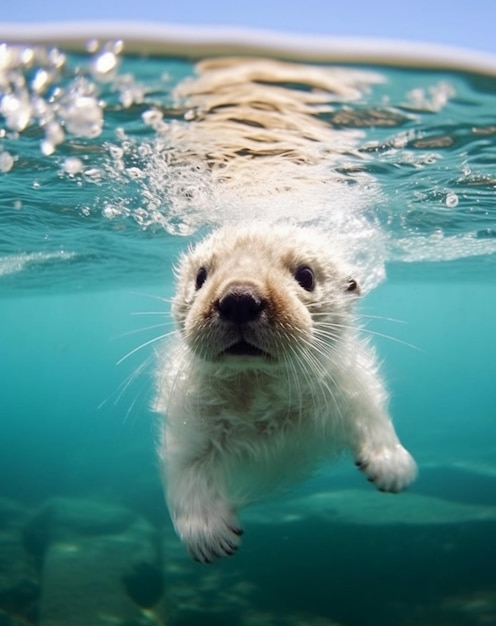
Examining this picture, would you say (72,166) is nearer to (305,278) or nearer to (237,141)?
(237,141)

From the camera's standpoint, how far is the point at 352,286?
5.34m

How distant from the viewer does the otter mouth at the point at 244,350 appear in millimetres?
3922

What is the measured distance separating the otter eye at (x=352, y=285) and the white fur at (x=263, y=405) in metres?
0.01

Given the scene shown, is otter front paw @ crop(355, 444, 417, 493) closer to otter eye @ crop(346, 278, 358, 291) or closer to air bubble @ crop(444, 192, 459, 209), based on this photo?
otter eye @ crop(346, 278, 358, 291)

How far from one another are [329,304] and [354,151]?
373 cm

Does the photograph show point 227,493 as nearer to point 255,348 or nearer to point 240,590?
point 255,348

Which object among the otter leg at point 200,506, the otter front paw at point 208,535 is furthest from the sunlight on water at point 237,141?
the otter front paw at point 208,535

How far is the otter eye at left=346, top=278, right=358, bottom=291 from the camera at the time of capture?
17.3 feet

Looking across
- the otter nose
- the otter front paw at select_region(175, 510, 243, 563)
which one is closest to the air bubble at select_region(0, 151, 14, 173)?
the otter nose

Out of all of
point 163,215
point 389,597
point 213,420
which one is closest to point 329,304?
point 213,420

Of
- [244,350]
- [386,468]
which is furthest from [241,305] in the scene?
[386,468]

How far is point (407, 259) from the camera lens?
20094 mm

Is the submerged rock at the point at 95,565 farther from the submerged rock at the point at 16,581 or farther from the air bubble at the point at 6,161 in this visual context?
the air bubble at the point at 6,161

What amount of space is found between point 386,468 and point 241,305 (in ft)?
7.00
